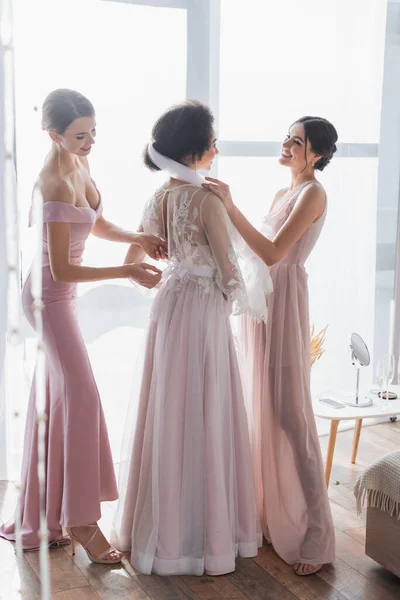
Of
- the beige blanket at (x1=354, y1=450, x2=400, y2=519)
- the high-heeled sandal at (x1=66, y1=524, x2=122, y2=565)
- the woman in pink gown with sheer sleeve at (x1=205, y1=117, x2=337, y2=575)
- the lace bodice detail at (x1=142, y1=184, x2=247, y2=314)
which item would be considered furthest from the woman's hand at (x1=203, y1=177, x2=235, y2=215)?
the high-heeled sandal at (x1=66, y1=524, x2=122, y2=565)

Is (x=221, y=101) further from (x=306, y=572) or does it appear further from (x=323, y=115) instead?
(x=306, y=572)

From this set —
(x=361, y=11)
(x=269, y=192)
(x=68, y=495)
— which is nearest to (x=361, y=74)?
(x=361, y=11)

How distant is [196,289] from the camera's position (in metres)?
2.57

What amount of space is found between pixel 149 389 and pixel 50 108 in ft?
3.29

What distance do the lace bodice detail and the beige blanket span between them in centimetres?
71

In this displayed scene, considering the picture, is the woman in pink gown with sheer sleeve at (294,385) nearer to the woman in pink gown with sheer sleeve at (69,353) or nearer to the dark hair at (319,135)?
the dark hair at (319,135)

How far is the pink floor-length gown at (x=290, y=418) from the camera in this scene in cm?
269

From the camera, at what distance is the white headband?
2463 millimetres

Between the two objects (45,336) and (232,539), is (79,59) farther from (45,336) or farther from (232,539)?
(232,539)

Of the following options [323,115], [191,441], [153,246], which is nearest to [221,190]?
[153,246]

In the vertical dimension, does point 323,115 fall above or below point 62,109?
above

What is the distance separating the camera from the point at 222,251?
2.48 meters

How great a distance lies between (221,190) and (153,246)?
1.05 feet

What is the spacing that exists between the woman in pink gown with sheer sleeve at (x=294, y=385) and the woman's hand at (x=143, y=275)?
1.16 ft
